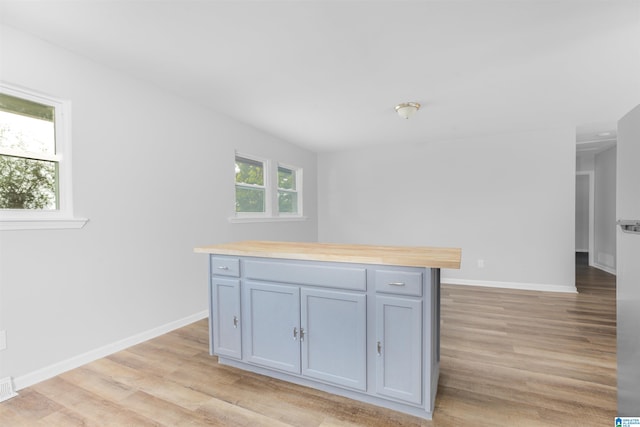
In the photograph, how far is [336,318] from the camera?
192 cm

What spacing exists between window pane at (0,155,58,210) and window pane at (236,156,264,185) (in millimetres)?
2085

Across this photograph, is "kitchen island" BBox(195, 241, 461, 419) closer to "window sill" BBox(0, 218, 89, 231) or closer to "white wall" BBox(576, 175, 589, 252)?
"window sill" BBox(0, 218, 89, 231)

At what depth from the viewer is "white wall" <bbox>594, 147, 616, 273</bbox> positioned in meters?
5.48

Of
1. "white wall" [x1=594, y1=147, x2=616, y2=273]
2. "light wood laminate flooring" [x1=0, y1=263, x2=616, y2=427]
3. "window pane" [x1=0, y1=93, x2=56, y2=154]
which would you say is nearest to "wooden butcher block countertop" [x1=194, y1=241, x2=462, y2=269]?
"light wood laminate flooring" [x1=0, y1=263, x2=616, y2=427]

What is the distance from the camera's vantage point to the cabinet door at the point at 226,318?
7.39ft

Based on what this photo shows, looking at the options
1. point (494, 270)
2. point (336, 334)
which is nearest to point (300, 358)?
point (336, 334)

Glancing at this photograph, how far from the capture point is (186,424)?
5.64 feet

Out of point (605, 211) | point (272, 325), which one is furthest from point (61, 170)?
point (605, 211)

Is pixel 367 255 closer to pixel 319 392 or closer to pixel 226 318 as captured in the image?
pixel 319 392

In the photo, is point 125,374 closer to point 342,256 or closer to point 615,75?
point 342,256

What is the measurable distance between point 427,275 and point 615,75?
8.63 ft

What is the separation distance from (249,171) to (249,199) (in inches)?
15.4

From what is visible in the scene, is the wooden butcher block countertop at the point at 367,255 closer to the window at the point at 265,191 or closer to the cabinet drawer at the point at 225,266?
the cabinet drawer at the point at 225,266

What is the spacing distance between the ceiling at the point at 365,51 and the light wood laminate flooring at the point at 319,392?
7.48ft
